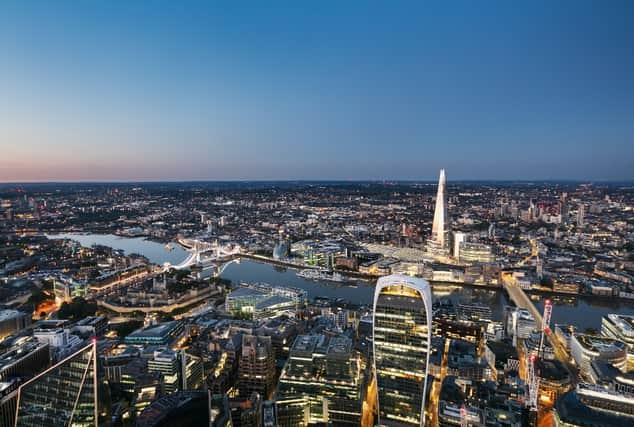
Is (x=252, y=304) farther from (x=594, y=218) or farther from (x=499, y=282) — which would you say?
(x=594, y=218)

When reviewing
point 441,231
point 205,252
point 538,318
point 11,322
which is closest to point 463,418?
point 538,318

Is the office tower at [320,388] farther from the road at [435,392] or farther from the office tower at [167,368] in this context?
the office tower at [167,368]

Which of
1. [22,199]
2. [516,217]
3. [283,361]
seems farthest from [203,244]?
[22,199]

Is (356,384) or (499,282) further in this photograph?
(499,282)

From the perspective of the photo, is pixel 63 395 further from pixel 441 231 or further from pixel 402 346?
pixel 441 231

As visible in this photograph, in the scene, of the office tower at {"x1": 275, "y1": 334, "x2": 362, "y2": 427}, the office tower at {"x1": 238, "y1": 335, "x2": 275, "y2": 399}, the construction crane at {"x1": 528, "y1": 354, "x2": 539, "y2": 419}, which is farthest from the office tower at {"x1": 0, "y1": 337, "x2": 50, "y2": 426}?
the construction crane at {"x1": 528, "y1": 354, "x2": 539, "y2": 419}

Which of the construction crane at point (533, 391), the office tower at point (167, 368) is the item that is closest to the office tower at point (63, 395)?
the office tower at point (167, 368)

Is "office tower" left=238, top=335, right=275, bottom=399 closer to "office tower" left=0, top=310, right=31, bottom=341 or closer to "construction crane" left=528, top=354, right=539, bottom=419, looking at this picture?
"construction crane" left=528, top=354, right=539, bottom=419
